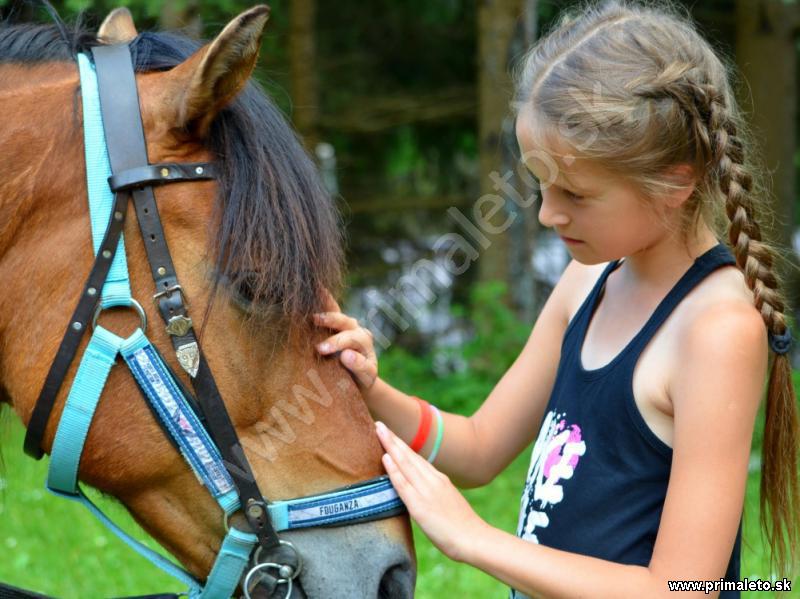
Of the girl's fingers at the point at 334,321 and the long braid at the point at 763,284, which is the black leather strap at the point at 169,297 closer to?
the girl's fingers at the point at 334,321

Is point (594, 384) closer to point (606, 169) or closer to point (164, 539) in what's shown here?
point (606, 169)

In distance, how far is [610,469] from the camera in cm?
171

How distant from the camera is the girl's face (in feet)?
5.42

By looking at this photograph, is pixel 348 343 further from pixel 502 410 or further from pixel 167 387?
pixel 502 410

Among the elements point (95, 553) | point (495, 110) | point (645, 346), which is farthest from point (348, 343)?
point (495, 110)

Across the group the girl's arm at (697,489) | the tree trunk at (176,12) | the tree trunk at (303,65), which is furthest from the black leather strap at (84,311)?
the tree trunk at (303,65)

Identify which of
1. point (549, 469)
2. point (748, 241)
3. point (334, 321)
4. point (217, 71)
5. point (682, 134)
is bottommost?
point (549, 469)

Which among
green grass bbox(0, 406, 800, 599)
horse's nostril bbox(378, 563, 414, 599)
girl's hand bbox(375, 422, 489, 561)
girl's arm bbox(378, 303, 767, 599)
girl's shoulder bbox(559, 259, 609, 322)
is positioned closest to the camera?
girl's arm bbox(378, 303, 767, 599)

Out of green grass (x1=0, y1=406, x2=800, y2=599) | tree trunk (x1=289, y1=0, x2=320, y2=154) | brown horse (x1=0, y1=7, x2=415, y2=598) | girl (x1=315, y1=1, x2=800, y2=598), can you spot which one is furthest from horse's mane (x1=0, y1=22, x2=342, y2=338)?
tree trunk (x1=289, y1=0, x2=320, y2=154)

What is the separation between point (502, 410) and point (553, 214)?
24.1 inches

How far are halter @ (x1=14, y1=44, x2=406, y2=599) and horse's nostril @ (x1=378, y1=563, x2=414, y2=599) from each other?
109 millimetres

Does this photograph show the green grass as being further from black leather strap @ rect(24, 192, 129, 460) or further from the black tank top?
the black tank top

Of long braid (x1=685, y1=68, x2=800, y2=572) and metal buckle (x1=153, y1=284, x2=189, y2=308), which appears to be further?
metal buckle (x1=153, y1=284, x2=189, y2=308)

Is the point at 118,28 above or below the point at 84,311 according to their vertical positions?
above
